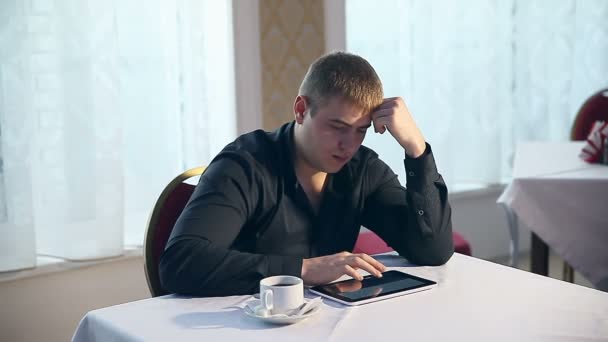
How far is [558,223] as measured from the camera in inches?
103

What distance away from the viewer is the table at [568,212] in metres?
2.55

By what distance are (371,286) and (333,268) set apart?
8 cm

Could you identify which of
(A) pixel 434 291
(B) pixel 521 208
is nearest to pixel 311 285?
(A) pixel 434 291

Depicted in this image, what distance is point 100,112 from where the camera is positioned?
2652mm

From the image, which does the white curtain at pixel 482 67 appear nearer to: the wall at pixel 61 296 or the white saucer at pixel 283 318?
the wall at pixel 61 296

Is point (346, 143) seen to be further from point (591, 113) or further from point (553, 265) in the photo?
point (553, 265)

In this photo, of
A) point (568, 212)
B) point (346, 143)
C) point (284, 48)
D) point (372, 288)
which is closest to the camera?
point (372, 288)

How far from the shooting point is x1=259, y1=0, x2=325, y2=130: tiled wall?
3.09 metres

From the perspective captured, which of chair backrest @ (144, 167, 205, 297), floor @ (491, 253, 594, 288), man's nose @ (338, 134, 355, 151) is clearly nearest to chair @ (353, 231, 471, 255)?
chair backrest @ (144, 167, 205, 297)

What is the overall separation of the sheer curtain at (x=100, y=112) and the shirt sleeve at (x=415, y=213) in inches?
50.0

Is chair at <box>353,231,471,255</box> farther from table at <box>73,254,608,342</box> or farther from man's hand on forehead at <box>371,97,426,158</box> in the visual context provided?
table at <box>73,254,608,342</box>

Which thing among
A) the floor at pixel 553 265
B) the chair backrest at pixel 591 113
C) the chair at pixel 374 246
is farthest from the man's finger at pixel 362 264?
the floor at pixel 553 265

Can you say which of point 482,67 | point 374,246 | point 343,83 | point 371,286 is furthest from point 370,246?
point 482,67

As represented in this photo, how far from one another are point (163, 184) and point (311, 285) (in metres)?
1.59
